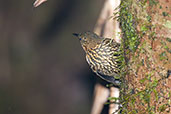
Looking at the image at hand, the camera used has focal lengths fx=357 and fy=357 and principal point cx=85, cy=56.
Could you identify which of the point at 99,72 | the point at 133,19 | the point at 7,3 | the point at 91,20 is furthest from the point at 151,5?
the point at 7,3

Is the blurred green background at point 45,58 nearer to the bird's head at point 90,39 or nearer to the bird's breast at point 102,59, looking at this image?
the bird's head at point 90,39

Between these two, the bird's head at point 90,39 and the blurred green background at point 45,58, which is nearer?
the bird's head at point 90,39

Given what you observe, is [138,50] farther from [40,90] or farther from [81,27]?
[40,90]

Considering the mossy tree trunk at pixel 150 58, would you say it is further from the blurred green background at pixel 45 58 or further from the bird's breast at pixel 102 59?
the blurred green background at pixel 45 58

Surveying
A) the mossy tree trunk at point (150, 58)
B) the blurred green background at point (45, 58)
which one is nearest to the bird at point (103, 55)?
the mossy tree trunk at point (150, 58)

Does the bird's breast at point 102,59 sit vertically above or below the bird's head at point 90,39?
below

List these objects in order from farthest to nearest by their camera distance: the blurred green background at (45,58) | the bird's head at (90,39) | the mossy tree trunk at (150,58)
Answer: the blurred green background at (45,58) < the bird's head at (90,39) < the mossy tree trunk at (150,58)

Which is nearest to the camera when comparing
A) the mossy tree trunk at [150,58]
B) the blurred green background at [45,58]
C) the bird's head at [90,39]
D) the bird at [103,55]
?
the mossy tree trunk at [150,58]

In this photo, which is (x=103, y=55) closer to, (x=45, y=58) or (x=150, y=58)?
(x=150, y=58)
